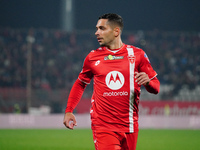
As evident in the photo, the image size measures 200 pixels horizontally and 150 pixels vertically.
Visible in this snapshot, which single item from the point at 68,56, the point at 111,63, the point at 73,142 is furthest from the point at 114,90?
the point at 68,56

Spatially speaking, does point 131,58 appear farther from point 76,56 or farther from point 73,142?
point 76,56

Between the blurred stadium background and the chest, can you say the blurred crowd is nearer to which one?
the blurred stadium background

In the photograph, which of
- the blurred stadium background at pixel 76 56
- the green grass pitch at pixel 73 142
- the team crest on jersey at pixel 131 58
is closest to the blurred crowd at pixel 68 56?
the blurred stadium background at pixel 76 56

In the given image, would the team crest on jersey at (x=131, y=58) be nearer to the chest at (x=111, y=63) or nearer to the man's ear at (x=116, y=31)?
the chest at (x=111, y=63)

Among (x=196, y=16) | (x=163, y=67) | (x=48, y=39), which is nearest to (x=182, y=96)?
(x=163, y=67)

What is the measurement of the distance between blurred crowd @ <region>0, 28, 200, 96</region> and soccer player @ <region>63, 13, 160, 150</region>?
19608 mm

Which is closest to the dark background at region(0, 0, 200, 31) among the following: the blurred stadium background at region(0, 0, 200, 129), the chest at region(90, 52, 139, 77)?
the blurred stadium background at region(0, 0, 200, 129)

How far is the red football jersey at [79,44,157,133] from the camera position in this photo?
4.49m

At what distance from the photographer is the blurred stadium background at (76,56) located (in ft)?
76.6

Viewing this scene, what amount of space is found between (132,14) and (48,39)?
14112mm

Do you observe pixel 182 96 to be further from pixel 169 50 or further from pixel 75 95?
pixel 75 95

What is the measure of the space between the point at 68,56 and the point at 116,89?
25.1m

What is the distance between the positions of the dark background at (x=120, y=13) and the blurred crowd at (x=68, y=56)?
8.74 meters

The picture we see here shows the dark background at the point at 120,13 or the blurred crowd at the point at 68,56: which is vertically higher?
the dark background at the point at 120,13
